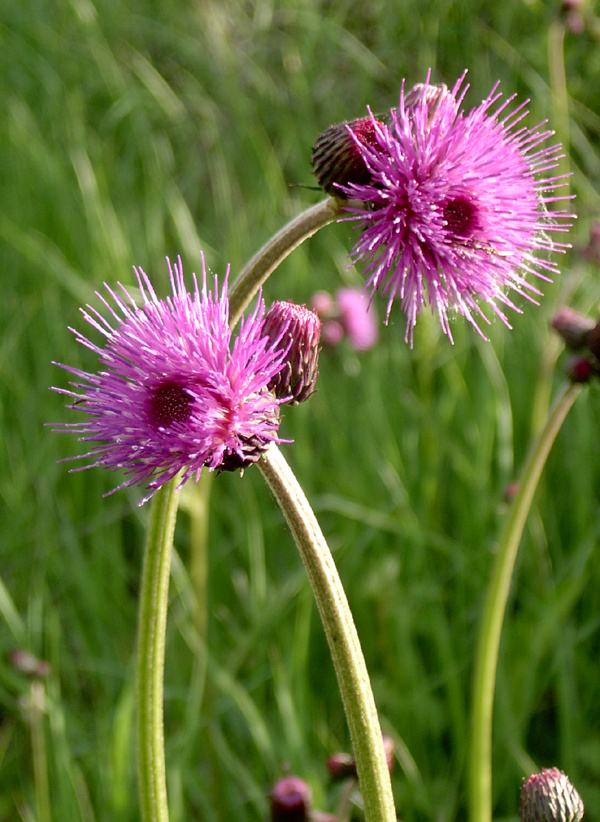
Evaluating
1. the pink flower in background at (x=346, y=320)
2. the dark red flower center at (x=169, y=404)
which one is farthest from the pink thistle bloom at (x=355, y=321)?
the dark red flower center at (x=169, y=404)

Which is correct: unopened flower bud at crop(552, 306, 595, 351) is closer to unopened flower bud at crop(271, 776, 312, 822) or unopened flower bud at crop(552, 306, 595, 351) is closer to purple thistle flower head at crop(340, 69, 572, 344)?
purple thistle flower head at crop(340, 69, 572, 344)

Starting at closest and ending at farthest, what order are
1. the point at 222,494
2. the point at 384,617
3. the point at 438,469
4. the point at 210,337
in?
the point at 210,337 < the point at 384,617 < the point at 438,469 < the point at 222,494

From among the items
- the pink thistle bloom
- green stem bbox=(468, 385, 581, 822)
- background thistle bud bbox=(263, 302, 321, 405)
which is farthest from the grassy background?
background thistle bud bbox=(263, 302, 321, 405)

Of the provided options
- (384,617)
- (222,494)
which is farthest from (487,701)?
(222,494)

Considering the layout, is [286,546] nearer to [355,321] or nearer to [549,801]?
[355,321]

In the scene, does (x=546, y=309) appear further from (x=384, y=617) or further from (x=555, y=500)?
(x=384, y=617)

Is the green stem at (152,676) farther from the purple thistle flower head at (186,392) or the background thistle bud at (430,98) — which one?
the background thistle bud at (430,98)

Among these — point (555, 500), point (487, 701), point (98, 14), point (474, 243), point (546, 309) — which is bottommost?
point (487, 701)
